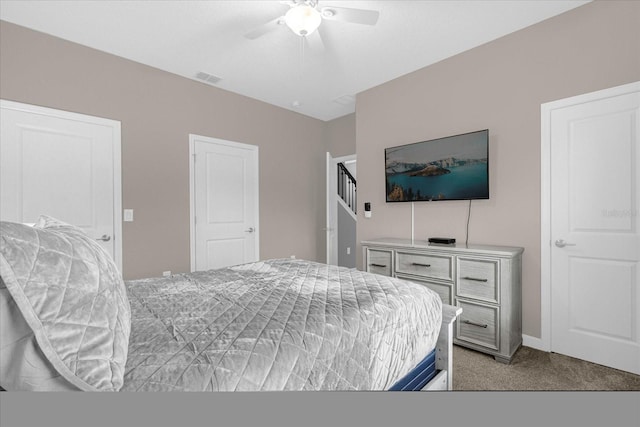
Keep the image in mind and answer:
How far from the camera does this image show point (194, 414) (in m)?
0.39

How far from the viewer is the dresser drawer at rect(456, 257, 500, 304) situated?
89.0 inches

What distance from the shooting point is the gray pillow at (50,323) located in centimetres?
62

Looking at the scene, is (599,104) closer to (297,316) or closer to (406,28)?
(406,28)

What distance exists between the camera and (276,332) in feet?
3.27

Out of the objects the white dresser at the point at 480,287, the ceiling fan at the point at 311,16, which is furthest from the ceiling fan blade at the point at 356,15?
the white dresser at the point at 480,287

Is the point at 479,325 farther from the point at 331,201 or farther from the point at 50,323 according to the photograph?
the point at 331,201

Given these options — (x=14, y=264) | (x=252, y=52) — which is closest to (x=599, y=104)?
(x=252, y=52)

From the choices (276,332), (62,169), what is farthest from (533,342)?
(62,169)

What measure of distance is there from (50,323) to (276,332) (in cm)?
59

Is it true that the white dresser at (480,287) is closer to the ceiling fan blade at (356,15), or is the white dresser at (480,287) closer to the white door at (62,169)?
the ceiling fan blade at (356,15)

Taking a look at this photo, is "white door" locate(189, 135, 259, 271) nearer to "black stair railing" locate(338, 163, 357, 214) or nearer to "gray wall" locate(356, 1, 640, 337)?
"gray wall" locate(356, 1, 640, 337)

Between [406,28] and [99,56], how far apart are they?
9.58ft

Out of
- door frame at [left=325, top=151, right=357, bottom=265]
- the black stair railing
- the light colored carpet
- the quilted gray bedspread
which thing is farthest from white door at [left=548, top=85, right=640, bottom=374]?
the black stair railing

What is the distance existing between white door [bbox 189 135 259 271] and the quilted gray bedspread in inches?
76.6
